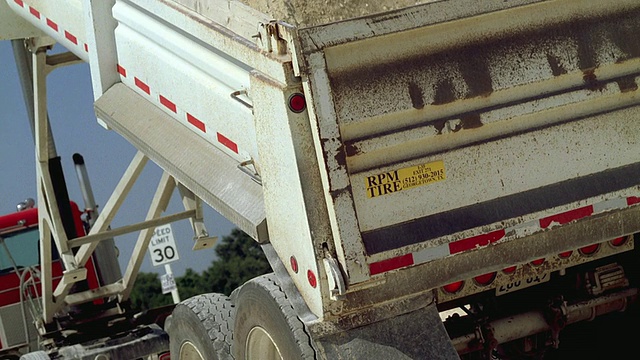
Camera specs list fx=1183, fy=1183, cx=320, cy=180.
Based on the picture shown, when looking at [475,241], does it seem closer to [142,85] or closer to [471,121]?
[471,121]

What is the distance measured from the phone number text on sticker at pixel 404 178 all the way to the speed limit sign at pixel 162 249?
30.9 ft

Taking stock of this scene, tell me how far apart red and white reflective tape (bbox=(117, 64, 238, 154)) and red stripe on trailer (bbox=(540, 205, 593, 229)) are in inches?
55.2

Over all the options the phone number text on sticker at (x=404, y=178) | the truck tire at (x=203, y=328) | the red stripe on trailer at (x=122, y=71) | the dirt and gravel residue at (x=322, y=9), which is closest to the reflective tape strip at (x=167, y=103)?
the red stripe on trailer at (x=122, y=71)

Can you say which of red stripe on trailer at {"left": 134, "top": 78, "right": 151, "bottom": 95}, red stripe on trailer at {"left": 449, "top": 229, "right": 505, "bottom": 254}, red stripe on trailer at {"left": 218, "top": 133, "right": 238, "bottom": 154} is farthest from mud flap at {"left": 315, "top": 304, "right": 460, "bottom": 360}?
red stripe on trailer at {"left": 134, "top": 78, "right": 151, "bottom": 95}

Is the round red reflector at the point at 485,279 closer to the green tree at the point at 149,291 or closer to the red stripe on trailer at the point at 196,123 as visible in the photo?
the red stripe on trailer at the point at 196,123

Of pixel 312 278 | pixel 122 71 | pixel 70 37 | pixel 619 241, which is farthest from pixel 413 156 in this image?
pixel 70 37

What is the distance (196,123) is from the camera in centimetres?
559

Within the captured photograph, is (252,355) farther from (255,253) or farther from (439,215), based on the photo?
(255,253)

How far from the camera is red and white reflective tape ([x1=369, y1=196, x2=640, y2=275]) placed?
172 inches

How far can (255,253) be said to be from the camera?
60.6 feet

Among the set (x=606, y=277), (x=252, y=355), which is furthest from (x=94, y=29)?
(x=606, y=277)

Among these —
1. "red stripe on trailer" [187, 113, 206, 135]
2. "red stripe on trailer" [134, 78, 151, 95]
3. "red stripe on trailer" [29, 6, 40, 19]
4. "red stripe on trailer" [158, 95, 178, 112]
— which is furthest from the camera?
"red stripe on trailer" [29, 6, 40, 19]

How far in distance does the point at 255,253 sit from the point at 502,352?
12.9m

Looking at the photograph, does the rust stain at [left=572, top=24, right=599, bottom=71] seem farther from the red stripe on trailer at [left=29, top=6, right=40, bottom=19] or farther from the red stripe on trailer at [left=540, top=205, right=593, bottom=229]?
the red stripe on trailer at [left=29, top=6, right=40, bottom=19]
